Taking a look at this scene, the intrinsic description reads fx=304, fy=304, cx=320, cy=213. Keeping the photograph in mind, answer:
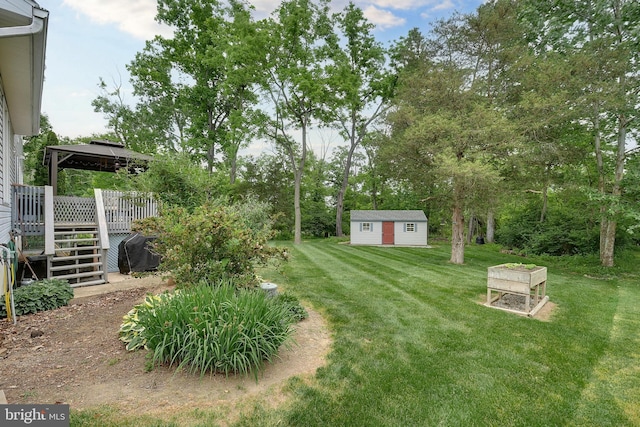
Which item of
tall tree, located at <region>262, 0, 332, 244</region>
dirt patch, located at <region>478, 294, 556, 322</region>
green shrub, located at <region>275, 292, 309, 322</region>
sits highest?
tall tree, located at <region>262, 0, 332, 244</region>

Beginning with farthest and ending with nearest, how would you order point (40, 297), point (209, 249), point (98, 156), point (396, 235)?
1. point (396, 235)
2. point (98, 156)
3. point (40, 297)
4. point (209, 249)

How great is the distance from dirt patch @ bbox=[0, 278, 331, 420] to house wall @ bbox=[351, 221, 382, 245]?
54.1 feet

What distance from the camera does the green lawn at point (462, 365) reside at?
2432mm

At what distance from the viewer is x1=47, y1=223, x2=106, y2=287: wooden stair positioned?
6064mm

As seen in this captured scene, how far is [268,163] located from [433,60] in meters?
14.6

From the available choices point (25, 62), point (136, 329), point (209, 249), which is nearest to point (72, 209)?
point (25, 62)

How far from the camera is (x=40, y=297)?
4.63 meters

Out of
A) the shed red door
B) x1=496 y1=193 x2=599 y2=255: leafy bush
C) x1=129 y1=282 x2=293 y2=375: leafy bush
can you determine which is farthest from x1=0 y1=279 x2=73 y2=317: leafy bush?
the shed red door

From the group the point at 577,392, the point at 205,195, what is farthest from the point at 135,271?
the point at 577,392

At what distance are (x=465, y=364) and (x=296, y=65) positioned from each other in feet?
57.8

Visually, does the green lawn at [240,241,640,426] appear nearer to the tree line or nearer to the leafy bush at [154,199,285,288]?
the leafy bush at [154,199,285,288]

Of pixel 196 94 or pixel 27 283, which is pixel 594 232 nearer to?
pixel 27 283

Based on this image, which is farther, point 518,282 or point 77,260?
point 77,260

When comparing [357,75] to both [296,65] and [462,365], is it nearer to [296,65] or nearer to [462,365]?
[296,65]
